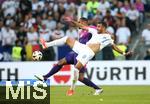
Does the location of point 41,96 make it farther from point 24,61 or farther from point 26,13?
point 26,13

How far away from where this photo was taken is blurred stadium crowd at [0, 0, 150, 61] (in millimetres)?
25578

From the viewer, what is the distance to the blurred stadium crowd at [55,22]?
25578 mm

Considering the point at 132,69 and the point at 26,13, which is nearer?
the point at 132,69

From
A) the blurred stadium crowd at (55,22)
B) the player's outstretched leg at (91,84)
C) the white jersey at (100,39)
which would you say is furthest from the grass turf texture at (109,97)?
the blurred stadium crowd at (55,22)

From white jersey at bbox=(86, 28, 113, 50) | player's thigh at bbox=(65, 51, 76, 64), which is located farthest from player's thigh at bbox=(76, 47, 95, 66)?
player's thigh at bbox=(65, 51, 76, 64)

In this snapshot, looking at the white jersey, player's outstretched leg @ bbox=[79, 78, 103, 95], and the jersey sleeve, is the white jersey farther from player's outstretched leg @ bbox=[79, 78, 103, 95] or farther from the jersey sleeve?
player's outstretched leg @ bbox=[79, 78, 103, 95]

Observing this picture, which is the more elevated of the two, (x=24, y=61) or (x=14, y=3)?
(x=14, y=3)

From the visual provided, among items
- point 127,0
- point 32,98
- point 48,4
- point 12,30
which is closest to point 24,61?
point 12,30

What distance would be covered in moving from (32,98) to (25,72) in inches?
318

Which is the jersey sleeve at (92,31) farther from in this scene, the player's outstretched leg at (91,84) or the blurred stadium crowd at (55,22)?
the blurred stadium crowd at (55,22)

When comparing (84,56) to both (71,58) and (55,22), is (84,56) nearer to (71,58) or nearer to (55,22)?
(71,58)

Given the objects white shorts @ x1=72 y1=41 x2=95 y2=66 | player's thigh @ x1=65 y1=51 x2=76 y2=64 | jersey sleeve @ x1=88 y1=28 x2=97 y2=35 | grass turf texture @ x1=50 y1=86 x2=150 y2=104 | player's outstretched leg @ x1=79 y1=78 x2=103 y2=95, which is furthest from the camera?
player's thigh @ x1=65 y1=51 x2=76 y2=64

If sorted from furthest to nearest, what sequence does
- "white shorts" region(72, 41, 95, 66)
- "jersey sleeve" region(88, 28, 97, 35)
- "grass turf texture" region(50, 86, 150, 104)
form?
"jersey sleeve" region(88, 28, 97, 35), "white shorts" region(72, 41, 95, 66), "grass turf texture" region(50, 86, 150, 104)

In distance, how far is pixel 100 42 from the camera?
60.2ft
